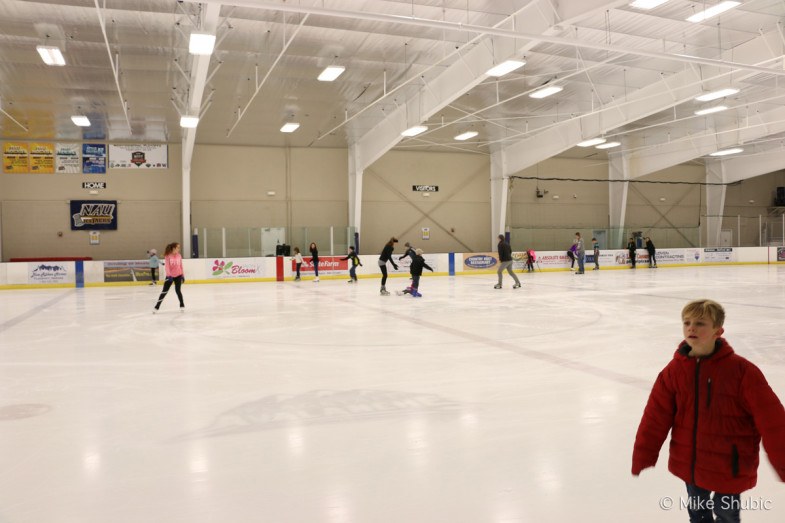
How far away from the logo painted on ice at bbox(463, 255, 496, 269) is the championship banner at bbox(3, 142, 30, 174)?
716 inches

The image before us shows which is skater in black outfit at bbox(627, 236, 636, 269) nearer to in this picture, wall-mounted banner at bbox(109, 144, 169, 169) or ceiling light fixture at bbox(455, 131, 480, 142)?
ceiling light fixture at bbox(455, 131, 480, 142)

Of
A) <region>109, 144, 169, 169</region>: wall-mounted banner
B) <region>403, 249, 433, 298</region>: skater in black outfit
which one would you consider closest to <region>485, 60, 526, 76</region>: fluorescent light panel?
<region>403, 249, 433, 298</region>: skater in black outfit

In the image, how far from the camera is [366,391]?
5.38 meters

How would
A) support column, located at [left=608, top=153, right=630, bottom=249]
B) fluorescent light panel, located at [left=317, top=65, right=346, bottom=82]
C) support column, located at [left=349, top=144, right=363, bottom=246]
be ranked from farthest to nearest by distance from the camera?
support column, located at [left=608, top=153, right=630, bottom=249] → support column, located at [left=349, top=144, right=363, bottom=246] → fluorescent light panel, located at [left=317, top=65, right=346, bottom=82]

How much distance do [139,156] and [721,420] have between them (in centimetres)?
2623

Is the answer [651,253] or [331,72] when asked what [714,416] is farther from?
[651,253]

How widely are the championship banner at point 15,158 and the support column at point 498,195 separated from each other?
66.4 ft

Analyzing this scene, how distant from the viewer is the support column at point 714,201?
32.4 m

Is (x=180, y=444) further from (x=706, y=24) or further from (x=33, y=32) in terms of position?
(x=706, y=24)

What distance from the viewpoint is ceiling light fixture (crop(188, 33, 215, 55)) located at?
11562 millimetres

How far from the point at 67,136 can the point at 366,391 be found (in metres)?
23.0

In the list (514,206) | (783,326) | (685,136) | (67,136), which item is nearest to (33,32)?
(67,136)

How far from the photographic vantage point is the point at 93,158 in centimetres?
2452

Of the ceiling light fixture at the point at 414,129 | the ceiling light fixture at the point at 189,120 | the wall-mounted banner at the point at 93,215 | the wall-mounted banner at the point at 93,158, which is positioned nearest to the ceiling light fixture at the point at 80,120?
the wall-mounted banner at the point at 93,158
